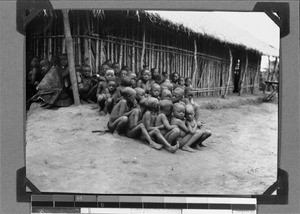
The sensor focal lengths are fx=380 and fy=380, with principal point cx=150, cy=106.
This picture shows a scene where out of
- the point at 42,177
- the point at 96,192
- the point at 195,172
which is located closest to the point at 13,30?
the point at 42,177

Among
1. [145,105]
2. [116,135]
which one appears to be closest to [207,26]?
[145,105]

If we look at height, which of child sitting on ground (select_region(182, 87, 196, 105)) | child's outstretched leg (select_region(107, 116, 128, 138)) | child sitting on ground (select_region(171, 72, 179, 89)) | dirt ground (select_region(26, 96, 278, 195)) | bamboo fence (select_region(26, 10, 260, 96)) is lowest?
dirt ground (select_region(26, 96, 278, 195))

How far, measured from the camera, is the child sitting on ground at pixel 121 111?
3.23 m

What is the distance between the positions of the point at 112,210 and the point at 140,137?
2.22 ft

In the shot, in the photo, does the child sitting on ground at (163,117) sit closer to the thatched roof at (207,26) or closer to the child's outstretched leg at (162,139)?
the child's outstretched leg at (162,139)

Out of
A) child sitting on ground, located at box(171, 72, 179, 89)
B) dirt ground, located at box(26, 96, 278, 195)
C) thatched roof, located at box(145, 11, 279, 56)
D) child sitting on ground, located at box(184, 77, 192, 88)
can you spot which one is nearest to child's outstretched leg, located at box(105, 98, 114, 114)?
dirt ground, located at box(26, 96, 278, 195)

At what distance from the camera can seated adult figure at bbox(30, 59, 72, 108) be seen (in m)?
3.28

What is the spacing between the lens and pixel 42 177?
328cm

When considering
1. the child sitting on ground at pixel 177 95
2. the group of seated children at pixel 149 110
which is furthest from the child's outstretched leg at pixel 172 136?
the child sitting on ground at pixel 177 95

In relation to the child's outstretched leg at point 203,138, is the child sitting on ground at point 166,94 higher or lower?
higher

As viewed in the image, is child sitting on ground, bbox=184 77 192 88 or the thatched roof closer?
the thatched roof

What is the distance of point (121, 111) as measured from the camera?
324cm

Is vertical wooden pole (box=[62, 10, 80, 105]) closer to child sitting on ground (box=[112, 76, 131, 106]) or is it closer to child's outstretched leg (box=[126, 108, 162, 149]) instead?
child sitting on ground (box=[112, 76, 131, 106])

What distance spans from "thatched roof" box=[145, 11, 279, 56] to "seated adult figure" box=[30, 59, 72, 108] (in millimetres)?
941
